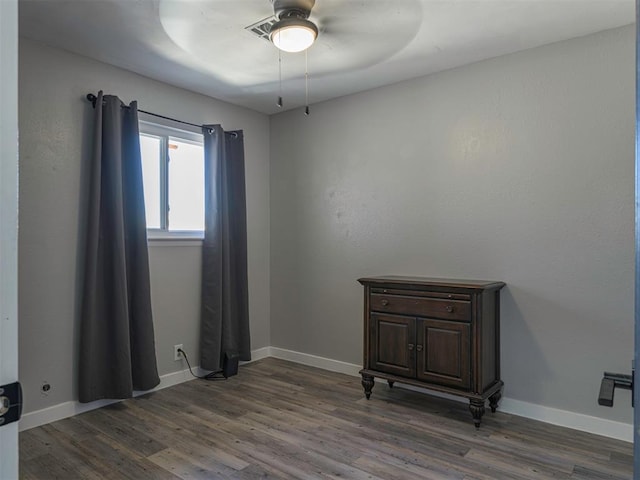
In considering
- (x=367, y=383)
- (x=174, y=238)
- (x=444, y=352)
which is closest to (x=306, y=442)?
(x=367, y=383)

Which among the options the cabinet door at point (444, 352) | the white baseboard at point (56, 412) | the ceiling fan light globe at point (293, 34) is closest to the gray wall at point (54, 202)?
the white baseboard at point (56, 412)

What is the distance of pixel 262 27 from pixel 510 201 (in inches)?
77.3

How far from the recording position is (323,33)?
103 inches

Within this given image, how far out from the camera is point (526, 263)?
2.82 metres

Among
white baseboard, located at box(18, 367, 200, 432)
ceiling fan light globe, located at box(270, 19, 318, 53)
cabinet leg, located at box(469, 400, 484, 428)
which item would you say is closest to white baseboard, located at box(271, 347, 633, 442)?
cabinet leg, located at box(469, 400, 484, 428)

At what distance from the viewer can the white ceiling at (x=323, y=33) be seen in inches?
91.0

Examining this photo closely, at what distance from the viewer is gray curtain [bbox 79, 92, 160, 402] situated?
286 centimetres

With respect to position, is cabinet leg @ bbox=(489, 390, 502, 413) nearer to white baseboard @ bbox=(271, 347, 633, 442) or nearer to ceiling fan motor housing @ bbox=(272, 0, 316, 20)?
white baseboard @ bbox=(271, 347, 633, 442)

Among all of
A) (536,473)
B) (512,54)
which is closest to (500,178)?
(512,54)

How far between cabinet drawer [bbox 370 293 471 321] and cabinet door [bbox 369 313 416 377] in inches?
2.2

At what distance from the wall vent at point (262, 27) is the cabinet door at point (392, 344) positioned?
2024 mm

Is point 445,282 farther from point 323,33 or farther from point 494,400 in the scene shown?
point 323,33

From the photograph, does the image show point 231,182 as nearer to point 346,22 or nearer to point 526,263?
point 346,22

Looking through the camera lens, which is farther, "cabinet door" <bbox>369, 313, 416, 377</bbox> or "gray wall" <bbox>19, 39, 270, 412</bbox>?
"cabinet door" <bbox>369, 313, 416, 377</bbox>
